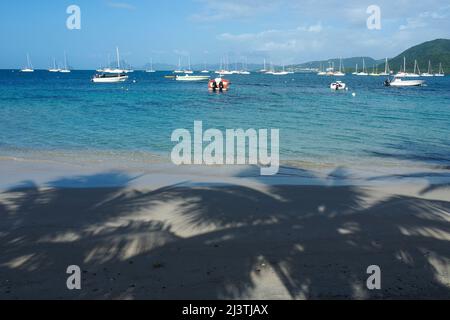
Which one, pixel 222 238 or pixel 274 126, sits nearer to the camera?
pixel 222 238

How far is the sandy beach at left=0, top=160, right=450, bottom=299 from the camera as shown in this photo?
6363mm

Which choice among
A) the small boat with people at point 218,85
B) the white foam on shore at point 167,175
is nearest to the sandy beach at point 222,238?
the white foam on shore at point 167,175

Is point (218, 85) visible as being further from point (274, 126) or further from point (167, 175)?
point (167, 175)

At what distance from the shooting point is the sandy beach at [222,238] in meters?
6.36

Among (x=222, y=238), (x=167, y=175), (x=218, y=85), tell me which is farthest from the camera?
(x=218, y=85)

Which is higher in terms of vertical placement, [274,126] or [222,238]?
[274,126]

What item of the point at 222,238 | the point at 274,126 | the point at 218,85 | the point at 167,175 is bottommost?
the point at 222,238

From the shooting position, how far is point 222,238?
833 centimetres

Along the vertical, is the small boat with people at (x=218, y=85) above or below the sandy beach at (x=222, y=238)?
above

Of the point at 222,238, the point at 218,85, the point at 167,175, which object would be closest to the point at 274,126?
the point at 167,175

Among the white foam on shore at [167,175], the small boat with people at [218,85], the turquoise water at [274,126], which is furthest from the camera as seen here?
the small boat with people at [218,85]

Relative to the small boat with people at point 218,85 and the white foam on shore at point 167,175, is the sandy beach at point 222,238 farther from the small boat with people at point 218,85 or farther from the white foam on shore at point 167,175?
the small boat with people at point 218,85
